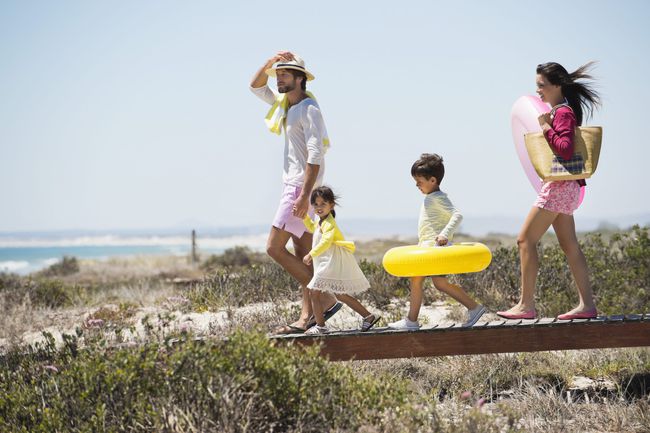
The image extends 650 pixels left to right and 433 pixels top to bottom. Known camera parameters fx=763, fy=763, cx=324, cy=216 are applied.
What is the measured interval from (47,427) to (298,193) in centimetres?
278

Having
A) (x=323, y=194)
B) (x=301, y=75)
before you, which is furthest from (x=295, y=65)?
(x=323, y=194)

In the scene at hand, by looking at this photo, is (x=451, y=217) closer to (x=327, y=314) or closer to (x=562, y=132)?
(x=562, y=132)

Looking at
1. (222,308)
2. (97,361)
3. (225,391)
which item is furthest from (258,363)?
(222,308)

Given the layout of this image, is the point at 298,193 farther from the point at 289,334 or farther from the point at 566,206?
the point at 566,206

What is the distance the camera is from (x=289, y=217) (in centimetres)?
655

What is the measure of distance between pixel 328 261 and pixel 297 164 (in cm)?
92

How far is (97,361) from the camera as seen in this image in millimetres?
4973

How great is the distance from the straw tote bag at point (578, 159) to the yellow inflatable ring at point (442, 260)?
0.84m

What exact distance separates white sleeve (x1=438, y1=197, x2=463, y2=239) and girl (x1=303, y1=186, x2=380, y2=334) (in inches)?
30.8

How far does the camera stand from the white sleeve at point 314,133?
21.1ft

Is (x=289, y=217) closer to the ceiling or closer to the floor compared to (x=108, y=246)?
closer to the ceiling

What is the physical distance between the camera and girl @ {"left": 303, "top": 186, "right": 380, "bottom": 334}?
20.7ft

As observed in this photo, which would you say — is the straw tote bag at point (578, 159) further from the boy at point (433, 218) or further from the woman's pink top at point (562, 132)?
the boy at point (433, 218)

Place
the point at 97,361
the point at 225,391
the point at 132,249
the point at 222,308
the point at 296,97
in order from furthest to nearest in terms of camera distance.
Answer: the point at 132,249, the point at 222,308, the point at 296,97, the point at 97,361, the point at 225,391
